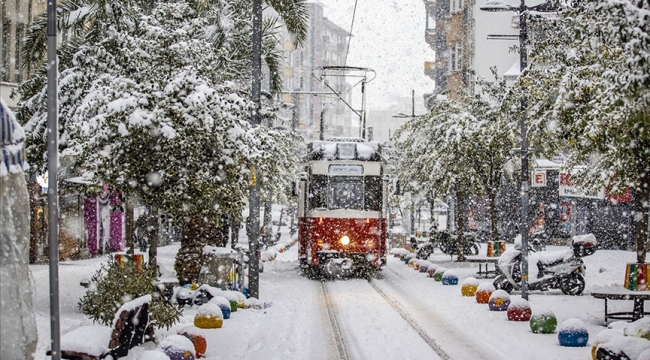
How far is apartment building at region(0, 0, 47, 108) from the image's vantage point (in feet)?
95.2

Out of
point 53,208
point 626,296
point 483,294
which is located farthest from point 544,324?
point 53,208

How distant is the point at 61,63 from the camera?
20.9 m

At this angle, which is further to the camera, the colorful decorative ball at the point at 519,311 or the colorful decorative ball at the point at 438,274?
the colorful decorative ball at the point at 438,274

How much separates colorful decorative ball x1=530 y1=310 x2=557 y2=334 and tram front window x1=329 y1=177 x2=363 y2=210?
11140 mm

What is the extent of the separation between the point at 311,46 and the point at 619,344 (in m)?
116

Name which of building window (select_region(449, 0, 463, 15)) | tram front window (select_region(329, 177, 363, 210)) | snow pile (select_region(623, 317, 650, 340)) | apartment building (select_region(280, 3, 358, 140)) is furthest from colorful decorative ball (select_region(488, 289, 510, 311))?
apartment building (select_region(280, 3, 358, 140))

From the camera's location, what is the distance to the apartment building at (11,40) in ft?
95.2

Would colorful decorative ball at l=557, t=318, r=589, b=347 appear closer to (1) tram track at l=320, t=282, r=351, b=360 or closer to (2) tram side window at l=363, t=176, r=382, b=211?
(1) tram track at l=320, t=282, r=351, b=360

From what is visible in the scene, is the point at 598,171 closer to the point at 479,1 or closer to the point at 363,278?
the point at 363,278

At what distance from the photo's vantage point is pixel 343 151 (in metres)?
24.8

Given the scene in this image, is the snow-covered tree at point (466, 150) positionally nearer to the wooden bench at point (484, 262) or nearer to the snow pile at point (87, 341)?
the wooden bench at point (484, 262)

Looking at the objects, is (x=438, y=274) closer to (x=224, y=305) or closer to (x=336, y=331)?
(x=224, y=305)

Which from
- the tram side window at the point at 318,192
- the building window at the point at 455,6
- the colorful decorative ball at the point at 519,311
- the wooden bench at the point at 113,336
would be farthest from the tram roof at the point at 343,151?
the building window at the point at 455,6

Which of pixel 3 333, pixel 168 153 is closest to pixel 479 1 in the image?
pixel 168 153
